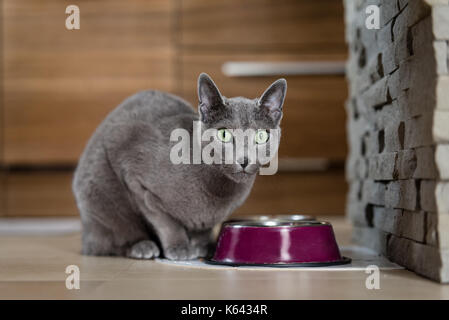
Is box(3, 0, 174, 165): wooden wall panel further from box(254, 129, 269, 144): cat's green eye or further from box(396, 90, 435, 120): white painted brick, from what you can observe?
box(396, 90, 435, 120): white painted brick

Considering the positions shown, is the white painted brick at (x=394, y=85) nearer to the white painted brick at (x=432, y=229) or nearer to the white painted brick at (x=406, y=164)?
the white painted brick at (x=406, y=164)

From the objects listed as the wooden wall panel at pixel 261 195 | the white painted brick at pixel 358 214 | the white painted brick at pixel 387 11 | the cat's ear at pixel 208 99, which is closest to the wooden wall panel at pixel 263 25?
the wooden wall panel at pixel 261 195

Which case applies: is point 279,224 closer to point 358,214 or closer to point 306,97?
point 358,214

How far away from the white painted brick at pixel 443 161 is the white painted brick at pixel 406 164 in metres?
0.13

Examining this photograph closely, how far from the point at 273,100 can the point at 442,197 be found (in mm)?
398

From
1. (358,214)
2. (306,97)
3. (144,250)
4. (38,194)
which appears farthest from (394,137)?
(38,194)

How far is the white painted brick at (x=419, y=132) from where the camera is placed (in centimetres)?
95

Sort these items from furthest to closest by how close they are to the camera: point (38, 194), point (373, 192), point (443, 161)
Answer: point (38, 194)
point (373, 192)
point (443, 161)

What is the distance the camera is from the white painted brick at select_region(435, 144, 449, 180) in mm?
911

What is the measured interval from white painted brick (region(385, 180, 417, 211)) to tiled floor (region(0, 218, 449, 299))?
5.1 inches

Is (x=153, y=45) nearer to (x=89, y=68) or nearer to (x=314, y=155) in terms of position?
(x=89, y=68)

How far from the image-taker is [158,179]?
4.29ft
